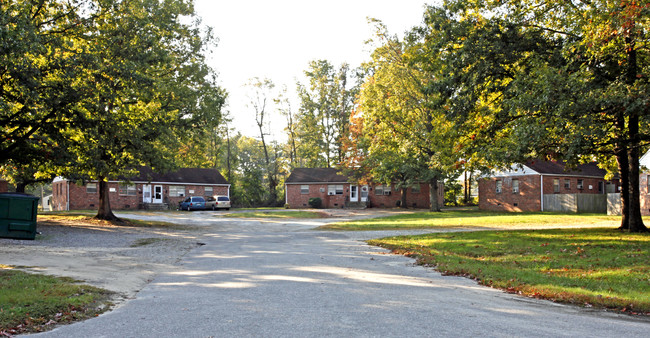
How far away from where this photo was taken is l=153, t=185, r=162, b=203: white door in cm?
4859

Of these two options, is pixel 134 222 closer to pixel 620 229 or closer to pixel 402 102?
pixel 402 102

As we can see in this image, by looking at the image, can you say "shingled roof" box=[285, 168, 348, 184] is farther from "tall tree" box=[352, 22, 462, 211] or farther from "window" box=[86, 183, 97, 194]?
"window" box=[86, 183, 97, 194]

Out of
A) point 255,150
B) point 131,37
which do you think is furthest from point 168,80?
point 255,150

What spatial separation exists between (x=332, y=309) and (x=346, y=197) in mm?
46821

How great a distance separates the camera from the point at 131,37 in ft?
77.4

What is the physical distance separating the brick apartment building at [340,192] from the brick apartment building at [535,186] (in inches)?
331

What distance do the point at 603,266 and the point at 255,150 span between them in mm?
86342

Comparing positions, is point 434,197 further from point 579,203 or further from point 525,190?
point 579,203

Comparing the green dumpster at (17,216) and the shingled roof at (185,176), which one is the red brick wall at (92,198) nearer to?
the shingled roof at (185,176)

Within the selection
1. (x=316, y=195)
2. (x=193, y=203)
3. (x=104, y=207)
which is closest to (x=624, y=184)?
(x=104, y=207)

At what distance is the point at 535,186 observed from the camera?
133 feet

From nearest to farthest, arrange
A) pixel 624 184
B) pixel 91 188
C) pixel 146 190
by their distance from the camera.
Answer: pixel 624 184, pixel 91 188, pixel 146 190

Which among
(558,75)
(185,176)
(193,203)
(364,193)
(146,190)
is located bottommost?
(193,203)

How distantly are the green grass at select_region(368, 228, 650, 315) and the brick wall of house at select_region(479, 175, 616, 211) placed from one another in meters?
23.1
